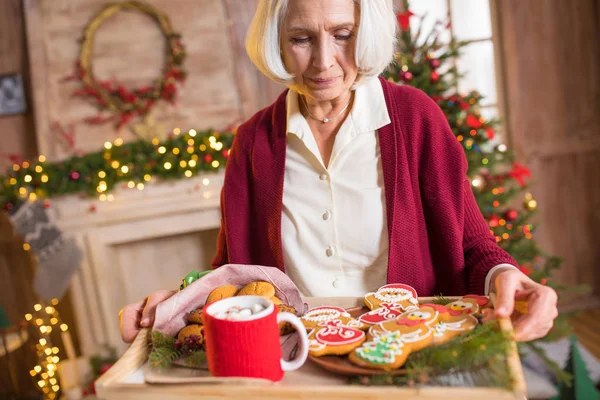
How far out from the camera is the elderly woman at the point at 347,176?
1.05m

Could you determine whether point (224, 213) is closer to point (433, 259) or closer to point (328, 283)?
point (328, 283)

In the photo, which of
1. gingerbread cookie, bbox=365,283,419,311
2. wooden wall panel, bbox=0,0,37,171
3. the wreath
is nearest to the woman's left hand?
gingerbread cookie, bbox=365,283,419,311

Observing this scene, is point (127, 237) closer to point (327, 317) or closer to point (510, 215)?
point (510, 215)

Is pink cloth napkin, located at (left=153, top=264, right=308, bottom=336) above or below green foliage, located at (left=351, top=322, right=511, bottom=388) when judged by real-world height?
above

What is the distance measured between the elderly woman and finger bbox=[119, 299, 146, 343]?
0.36 metres

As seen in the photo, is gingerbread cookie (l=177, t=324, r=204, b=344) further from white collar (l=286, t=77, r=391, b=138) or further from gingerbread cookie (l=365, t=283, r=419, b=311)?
white collar (l=286, t=77, r=391, b=138)

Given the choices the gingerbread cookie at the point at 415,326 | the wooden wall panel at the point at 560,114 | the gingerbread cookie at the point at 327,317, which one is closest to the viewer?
the gingerbread cookie at the point at 415,326

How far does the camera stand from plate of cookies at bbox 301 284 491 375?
65 cm

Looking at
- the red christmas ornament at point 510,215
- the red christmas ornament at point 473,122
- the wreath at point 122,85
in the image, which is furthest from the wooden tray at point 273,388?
the wreath at point 122,85

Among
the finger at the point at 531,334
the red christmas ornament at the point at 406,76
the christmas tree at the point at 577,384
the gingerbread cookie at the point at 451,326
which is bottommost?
the christmas tree at the point at 577,384

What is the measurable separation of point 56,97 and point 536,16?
2.90 metres

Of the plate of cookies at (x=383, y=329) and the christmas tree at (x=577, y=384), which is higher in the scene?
the plate of cookies at (x=383, y=329)

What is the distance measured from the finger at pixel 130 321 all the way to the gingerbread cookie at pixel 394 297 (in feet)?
1.26

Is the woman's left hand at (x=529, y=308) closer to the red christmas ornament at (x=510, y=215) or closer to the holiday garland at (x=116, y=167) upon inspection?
the red christmas ornament at (x=510, y=215)
